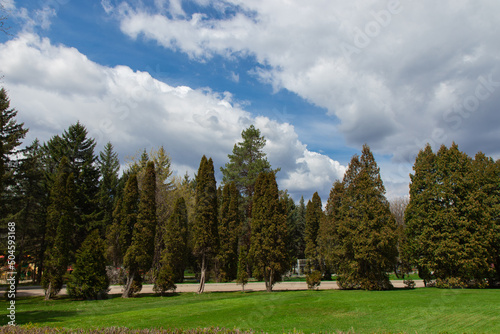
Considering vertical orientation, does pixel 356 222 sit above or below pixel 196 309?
above

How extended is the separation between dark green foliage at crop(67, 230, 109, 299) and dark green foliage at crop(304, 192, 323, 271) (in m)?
19.9

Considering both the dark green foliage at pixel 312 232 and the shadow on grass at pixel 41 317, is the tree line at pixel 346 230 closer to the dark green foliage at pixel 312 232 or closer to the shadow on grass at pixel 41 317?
the shadow on grass at pixel 41 317

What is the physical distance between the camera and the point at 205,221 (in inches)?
784

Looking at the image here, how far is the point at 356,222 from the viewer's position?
18516mm

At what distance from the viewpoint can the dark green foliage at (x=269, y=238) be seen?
1895 centimetres

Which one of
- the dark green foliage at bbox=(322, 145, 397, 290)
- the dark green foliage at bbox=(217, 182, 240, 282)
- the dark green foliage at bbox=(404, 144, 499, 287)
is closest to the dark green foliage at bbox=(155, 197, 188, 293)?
the dark green foliage at bbox=(217, 182, 240, 282)

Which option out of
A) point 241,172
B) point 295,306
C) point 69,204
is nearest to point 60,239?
point 69,204

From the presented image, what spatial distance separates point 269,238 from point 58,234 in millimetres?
12126

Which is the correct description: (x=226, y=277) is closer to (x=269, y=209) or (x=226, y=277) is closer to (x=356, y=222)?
(x=269, y=209)

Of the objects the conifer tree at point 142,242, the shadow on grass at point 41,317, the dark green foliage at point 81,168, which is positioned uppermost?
the dark green foliage at point 81,168

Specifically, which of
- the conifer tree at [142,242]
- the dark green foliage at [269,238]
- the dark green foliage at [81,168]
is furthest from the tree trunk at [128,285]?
the dark green foliage at [81,168]

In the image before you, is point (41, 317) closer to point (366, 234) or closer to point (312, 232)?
point (366, 234)

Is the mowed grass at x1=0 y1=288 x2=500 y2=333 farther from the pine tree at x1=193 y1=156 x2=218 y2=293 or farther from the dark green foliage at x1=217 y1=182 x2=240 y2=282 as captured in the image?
the dark green foliage at x1=217 y1=182 x2=240 y2=282

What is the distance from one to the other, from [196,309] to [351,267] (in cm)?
1052
